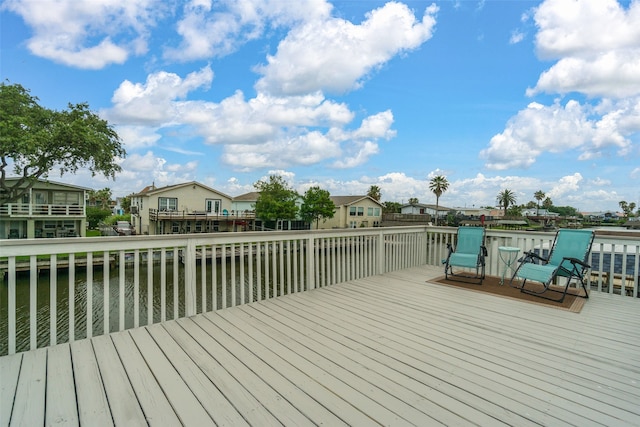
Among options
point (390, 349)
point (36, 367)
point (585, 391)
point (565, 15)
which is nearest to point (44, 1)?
point (36, 367)

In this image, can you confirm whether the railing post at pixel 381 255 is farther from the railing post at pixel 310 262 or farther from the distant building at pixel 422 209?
the distant building at pixel 422 209

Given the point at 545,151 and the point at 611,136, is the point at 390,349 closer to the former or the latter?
the point at 611,136

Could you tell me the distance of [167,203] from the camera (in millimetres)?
26062

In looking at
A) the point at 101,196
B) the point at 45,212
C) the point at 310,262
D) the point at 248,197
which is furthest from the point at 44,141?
the point at 101,196

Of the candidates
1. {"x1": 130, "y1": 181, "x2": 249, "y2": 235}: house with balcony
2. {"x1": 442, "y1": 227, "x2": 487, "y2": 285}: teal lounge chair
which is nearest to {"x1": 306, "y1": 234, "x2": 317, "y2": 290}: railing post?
{"x1": 442, "y1": 227, "x2": 487, "y2": 285}: teal lounge chair

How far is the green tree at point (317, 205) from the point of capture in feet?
98.8

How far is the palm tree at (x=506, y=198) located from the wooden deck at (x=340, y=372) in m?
63.2

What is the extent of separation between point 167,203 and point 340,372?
27507mm

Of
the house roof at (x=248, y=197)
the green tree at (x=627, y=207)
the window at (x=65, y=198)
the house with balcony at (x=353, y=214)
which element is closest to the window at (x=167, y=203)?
the window at (x=65, y=198)

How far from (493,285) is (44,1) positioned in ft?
31.1

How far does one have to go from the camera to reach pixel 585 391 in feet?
6.13

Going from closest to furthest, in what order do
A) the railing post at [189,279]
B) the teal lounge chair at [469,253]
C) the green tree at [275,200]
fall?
1. the railing post at [189,279]
2. the teal lounge chair at [469,253]
3. the green tree at [275,200]

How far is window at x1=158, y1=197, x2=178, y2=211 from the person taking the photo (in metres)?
25.8

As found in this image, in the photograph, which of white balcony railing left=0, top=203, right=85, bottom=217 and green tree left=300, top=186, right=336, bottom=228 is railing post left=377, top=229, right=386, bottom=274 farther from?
green tree left=300, top=186, right=336, bottom=228
